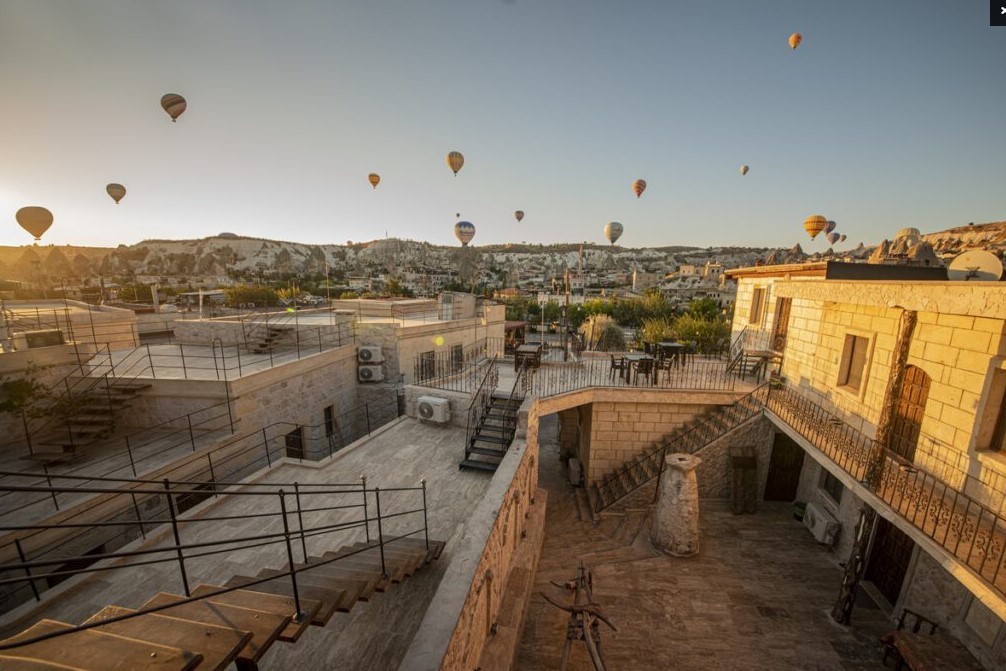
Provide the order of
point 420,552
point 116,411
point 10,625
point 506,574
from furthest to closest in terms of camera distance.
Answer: point 116,411
point 506,574
point 420,552
point 10,625

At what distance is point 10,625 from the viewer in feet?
16.2

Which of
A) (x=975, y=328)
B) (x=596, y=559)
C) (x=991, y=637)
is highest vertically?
(x=975, y=328)

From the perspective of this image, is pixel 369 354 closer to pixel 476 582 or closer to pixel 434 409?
pixel 434 409

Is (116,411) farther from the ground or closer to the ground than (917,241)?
closer to the ground

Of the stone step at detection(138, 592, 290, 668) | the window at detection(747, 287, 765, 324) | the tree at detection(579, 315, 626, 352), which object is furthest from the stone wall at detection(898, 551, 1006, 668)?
the tree at detection(579, 315, 626, 352)

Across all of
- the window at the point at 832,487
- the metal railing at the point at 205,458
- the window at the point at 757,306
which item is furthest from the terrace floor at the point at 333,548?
the window at the point at 757,306

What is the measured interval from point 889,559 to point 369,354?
565 inches

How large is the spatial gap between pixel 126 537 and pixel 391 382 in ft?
23.8

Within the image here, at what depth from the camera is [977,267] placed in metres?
8.06

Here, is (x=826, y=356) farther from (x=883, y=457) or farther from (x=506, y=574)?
(x=506, y=574)

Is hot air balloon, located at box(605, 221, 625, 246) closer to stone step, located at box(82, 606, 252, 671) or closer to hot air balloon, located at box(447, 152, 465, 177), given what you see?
hot air balloon, located at box(447, 152, 465, 177)

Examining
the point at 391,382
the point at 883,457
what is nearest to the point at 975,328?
the point at 883,457

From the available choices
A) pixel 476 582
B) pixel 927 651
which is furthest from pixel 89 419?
pixel 927 651

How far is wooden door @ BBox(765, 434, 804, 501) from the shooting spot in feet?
40.0
